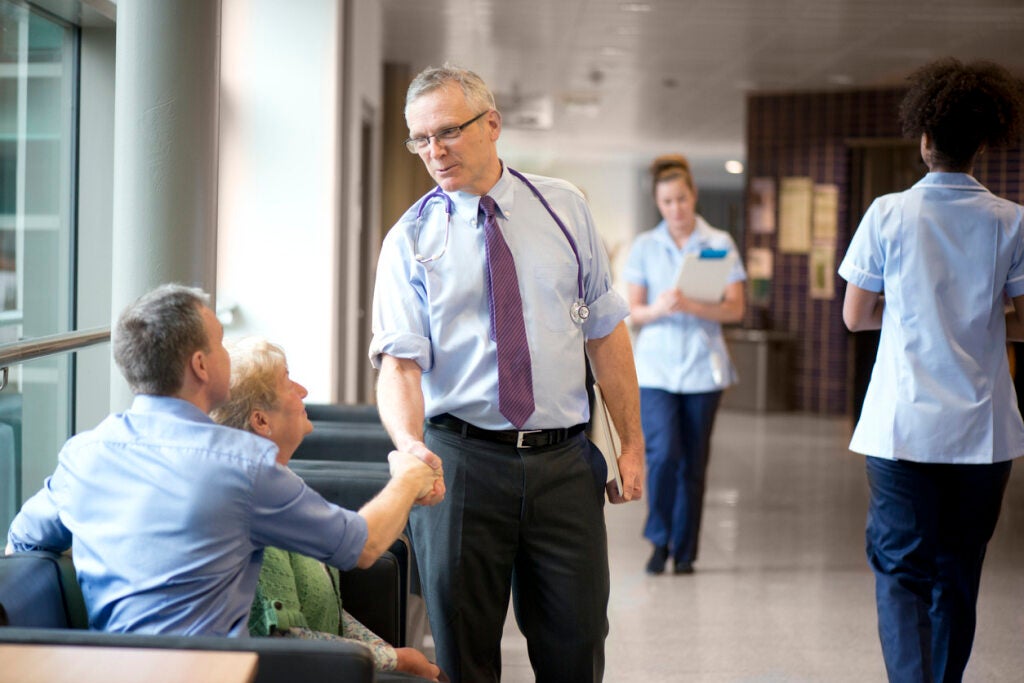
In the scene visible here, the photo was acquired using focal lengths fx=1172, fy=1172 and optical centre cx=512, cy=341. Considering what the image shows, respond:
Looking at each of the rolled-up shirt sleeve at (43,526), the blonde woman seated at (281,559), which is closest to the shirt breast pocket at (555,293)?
the blonde woman seated at (281,559)

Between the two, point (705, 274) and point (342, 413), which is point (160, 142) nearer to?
point (342, 413)

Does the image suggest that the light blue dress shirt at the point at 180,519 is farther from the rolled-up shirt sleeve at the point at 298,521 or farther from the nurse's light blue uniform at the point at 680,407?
the nurse's light blue uniform at the point at 680,407

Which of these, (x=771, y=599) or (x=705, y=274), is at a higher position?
(x=705, y=274)

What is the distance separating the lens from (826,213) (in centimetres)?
1238

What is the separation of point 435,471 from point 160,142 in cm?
151

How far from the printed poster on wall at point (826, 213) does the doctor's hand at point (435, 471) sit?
34.9ft

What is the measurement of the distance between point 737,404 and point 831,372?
3.45 ft

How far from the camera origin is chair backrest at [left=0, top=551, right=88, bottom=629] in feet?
6.45

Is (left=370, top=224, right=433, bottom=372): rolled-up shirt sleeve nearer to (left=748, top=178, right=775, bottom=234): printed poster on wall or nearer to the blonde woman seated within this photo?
the blonde woman seated

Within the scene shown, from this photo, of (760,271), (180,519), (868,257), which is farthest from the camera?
(760,271)

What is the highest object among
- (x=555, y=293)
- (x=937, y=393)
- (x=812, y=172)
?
(x=812, y=172)

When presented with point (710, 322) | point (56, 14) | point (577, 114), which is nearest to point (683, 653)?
point (710, 322)

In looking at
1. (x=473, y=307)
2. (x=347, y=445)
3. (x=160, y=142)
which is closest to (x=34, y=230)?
(x=160, y=142)

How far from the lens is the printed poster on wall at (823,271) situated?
1234 cm
